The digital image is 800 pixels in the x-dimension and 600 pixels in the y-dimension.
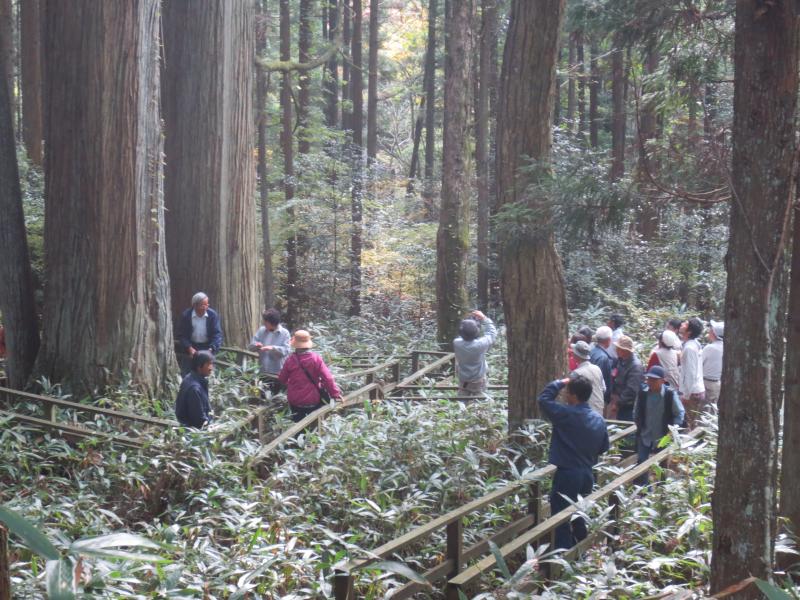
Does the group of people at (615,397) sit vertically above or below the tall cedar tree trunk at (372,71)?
below

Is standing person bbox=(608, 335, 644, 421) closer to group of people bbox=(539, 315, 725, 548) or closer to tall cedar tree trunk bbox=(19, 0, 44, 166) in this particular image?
group of people bbox=(539, 315, 725, 548)

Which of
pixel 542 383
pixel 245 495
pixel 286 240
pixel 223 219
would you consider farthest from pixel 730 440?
pixel 286 240

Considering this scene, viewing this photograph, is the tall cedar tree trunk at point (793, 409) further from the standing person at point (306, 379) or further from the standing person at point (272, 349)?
the standing person at point (272, 349)

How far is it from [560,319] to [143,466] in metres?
4.82

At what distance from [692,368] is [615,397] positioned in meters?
1.04

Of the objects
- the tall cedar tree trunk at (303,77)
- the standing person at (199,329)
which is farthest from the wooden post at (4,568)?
the tall cedar tree trunk at (303,77)

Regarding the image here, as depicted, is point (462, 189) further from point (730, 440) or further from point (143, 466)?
point (730, 440)

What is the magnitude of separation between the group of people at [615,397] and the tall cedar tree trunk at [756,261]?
5.75 feet

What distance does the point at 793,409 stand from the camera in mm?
5570

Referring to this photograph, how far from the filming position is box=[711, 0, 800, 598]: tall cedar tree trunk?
4.31m

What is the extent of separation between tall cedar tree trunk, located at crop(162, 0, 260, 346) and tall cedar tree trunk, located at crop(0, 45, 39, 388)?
296 centimetres

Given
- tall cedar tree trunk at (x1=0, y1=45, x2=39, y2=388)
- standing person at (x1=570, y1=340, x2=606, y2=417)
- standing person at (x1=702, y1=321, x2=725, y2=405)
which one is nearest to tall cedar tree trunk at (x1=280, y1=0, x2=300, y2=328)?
tall cedar tree trunk at (x1=0, y1=45, x2=39, y2=388)

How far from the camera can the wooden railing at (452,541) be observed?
458 cm

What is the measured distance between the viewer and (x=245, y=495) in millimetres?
7367
